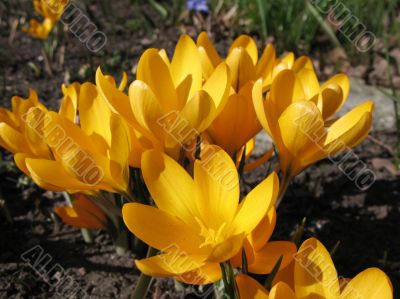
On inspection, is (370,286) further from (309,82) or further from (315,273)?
(309,82)

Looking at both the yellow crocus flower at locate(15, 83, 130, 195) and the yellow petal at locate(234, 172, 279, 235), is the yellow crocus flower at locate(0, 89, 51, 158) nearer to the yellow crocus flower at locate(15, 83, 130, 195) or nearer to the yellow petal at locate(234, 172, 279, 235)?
the yellow crocus flower at locate(15, 83, 130, 195)

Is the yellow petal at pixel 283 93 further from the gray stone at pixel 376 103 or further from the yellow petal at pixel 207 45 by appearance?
the gray stone at pixel 376 103

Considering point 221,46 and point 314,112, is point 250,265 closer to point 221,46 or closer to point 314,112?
point 314,112

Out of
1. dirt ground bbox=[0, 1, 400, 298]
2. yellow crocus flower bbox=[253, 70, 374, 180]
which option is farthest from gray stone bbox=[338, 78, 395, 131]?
yellow crocus flower bbox=[253, 70, 374, 180]

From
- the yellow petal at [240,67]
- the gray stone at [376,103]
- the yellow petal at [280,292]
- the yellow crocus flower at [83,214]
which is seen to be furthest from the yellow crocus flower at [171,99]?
the gray stone at [376,103]

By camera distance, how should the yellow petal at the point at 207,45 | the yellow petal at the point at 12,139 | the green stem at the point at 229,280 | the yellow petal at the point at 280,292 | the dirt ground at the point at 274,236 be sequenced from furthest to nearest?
1. the dirt ground at the point at 274,236
2. the yellow petal at the point at 207,45
3. the yellow petal at the point at 12,139
4. the green stem at the point at 229,280
5. the yellow petal at the point at 280,292

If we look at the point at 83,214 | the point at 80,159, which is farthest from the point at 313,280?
the point at 83,214
